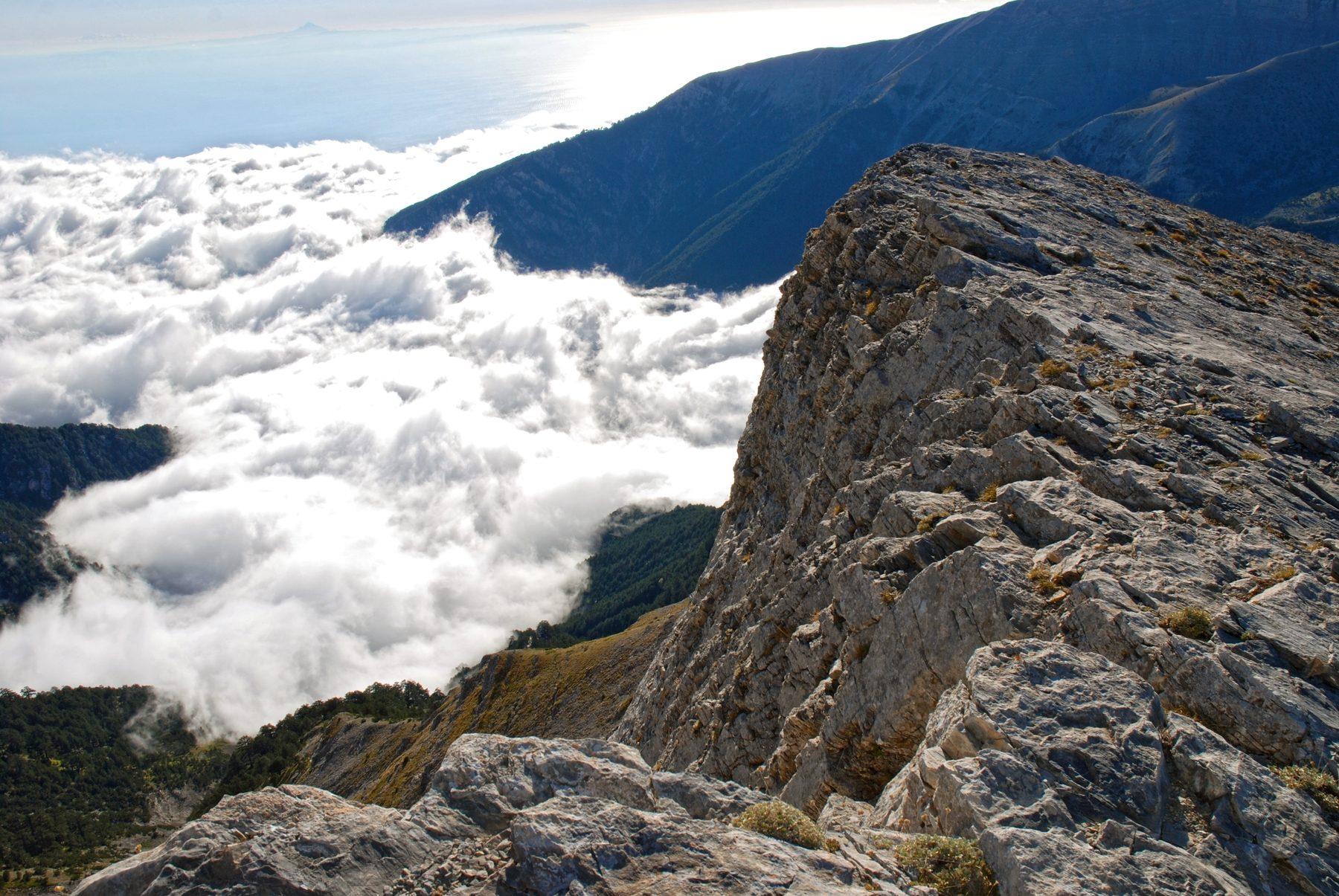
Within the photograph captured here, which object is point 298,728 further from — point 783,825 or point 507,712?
point 783,825

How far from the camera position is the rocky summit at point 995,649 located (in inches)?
478

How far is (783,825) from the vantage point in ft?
42.3

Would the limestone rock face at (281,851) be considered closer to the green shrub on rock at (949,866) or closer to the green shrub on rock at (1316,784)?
the green shrub on rock at (949,866)

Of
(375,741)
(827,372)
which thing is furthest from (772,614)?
(375,741)

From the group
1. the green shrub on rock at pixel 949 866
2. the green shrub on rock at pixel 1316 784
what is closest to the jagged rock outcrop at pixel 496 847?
the green shrub on rock at pixel 949 866

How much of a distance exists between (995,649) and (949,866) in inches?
196

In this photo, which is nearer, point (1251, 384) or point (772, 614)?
point (1251, 384)

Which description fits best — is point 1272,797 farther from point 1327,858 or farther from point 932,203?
point 932,203

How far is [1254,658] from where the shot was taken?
15320 millimetres

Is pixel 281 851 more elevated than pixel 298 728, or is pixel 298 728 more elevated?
pixel 281 851

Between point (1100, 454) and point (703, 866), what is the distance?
1854 cm

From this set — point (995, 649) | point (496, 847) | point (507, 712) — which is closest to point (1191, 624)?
point (995, 649)

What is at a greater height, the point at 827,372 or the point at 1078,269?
the point at 1078,269

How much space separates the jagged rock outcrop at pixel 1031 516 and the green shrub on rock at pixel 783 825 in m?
2.34
